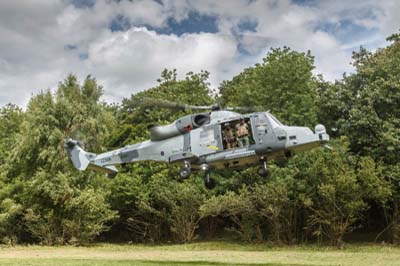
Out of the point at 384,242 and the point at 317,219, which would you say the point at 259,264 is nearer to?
the point at 317,219

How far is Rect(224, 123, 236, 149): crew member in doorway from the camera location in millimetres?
12423

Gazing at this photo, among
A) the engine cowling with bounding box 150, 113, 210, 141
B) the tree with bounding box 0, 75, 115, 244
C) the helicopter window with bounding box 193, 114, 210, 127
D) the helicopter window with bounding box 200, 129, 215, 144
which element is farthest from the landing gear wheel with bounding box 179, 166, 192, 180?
the tree with bounding box 0, 75, 115, 244

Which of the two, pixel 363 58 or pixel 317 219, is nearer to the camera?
pixel 317 219

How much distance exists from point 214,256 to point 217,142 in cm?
851

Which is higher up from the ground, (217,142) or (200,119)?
(200,119)

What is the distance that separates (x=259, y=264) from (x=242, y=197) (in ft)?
27.4

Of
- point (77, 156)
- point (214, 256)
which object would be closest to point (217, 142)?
point (77, 156)

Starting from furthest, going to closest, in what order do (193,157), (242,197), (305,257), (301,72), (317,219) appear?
1. (301,72)
2. (242,197)
3. (317,219)
4. (305,257)
5. (193,157)

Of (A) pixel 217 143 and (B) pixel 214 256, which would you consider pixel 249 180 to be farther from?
(A) pixel 217 143

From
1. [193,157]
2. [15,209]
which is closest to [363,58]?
[193,157]

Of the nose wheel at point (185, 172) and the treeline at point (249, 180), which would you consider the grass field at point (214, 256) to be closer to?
the treeline at point (249, 180)

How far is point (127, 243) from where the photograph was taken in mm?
29734

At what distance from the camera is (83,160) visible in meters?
14.8

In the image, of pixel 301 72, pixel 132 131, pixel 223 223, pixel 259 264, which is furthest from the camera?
pixel 132 131
